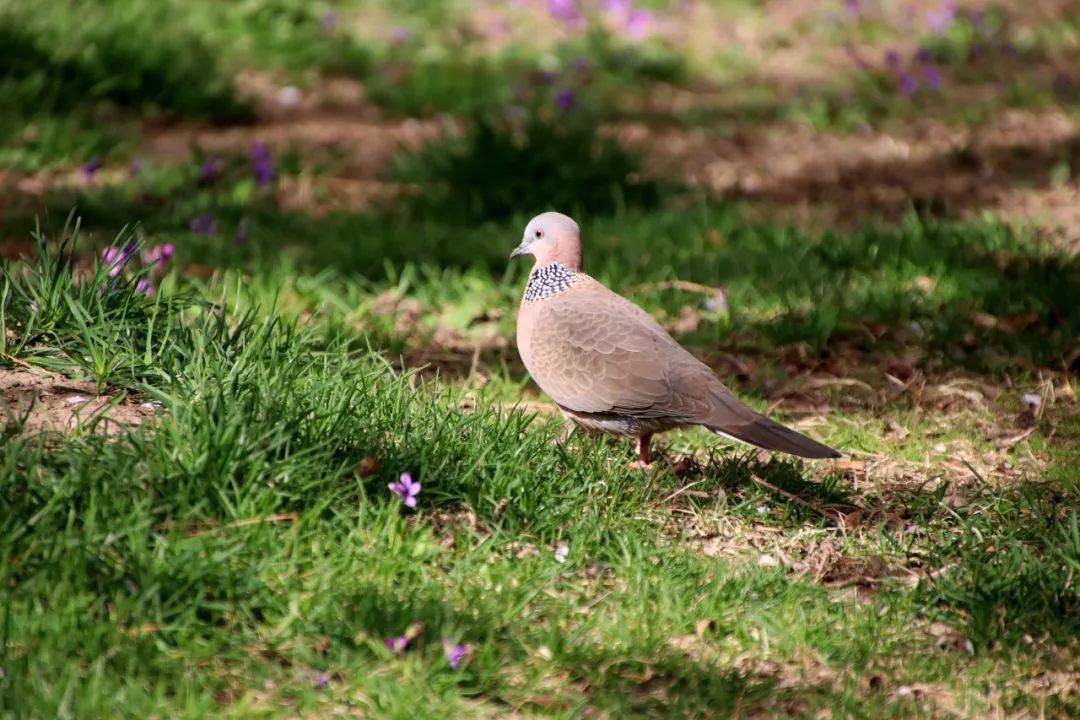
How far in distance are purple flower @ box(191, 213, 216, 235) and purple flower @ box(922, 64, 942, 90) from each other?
529 centimetres

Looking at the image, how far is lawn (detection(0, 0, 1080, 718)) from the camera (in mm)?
3129

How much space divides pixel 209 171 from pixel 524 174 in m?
1.77

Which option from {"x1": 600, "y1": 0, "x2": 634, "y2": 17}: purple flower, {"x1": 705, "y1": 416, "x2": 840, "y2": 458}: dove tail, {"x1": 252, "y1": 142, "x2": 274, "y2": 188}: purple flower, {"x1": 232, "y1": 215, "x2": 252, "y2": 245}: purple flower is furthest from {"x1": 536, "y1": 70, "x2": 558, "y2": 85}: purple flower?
{"x1": 705, "y1": 416, "x2": 840, "y2": 458}: dove tail

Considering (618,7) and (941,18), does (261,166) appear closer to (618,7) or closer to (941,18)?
(618,7)

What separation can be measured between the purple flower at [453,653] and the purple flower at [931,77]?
23.2 ft

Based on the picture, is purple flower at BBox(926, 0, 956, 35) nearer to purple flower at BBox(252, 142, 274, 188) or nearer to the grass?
purple flower at BBox(252, 142, 274, 188)

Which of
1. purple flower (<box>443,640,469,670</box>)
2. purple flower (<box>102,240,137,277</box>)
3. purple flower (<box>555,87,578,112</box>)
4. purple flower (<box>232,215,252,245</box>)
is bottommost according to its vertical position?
purple flower (<box>232,215,252,245</box>)

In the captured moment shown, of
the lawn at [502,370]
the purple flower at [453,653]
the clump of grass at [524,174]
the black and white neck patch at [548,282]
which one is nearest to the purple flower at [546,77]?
the lawn at [502,370]

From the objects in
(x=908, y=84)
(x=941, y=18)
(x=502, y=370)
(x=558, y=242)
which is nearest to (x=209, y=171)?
(x=502, y=370)

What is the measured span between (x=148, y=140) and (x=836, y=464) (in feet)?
16.5

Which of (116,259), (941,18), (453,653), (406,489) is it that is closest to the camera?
(453,653)

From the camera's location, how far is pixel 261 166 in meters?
7.02

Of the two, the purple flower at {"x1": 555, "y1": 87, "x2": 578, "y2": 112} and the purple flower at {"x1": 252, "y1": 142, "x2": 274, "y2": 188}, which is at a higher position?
the purple flower at {"x1": 555, "y1": 87, "x2": 578, "y2": 112}

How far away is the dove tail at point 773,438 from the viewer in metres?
3.70
